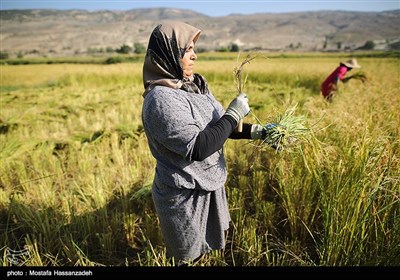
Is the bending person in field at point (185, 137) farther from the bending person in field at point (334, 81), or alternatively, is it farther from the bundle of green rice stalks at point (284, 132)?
the bending person in field at point (334, 81)

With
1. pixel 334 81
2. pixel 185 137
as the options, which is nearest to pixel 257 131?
pixel 185 137

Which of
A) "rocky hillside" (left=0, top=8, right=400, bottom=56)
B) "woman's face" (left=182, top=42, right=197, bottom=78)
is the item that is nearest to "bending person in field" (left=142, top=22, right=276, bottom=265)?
"woman's face" (left=182, top=42, right=197, bottom=78)

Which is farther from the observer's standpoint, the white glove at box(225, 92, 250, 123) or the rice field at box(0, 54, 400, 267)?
the rice field at box(0, 54, 400, 267)

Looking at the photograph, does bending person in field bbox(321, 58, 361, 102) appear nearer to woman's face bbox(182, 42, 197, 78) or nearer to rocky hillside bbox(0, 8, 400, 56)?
A: woman's face bbox(182, 42, 197, 78)

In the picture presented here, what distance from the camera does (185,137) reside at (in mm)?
1137

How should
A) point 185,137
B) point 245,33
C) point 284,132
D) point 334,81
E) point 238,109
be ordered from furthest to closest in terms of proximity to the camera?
point 245,33
point 334,81
point 284,132
point 238,109
point 185,137

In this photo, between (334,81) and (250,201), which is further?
(334,81)

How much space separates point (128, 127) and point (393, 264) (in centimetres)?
347

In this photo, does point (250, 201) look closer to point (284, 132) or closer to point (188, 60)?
point (284, 132)

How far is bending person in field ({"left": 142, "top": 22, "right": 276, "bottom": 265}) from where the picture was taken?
1.16 metres

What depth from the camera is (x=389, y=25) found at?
114 m

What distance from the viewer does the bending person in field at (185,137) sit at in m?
1.16

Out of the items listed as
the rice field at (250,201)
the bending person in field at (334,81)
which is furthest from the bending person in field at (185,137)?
the bending person in field at (334,81)

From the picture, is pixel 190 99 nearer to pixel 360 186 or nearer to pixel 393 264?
pixel 360 186
